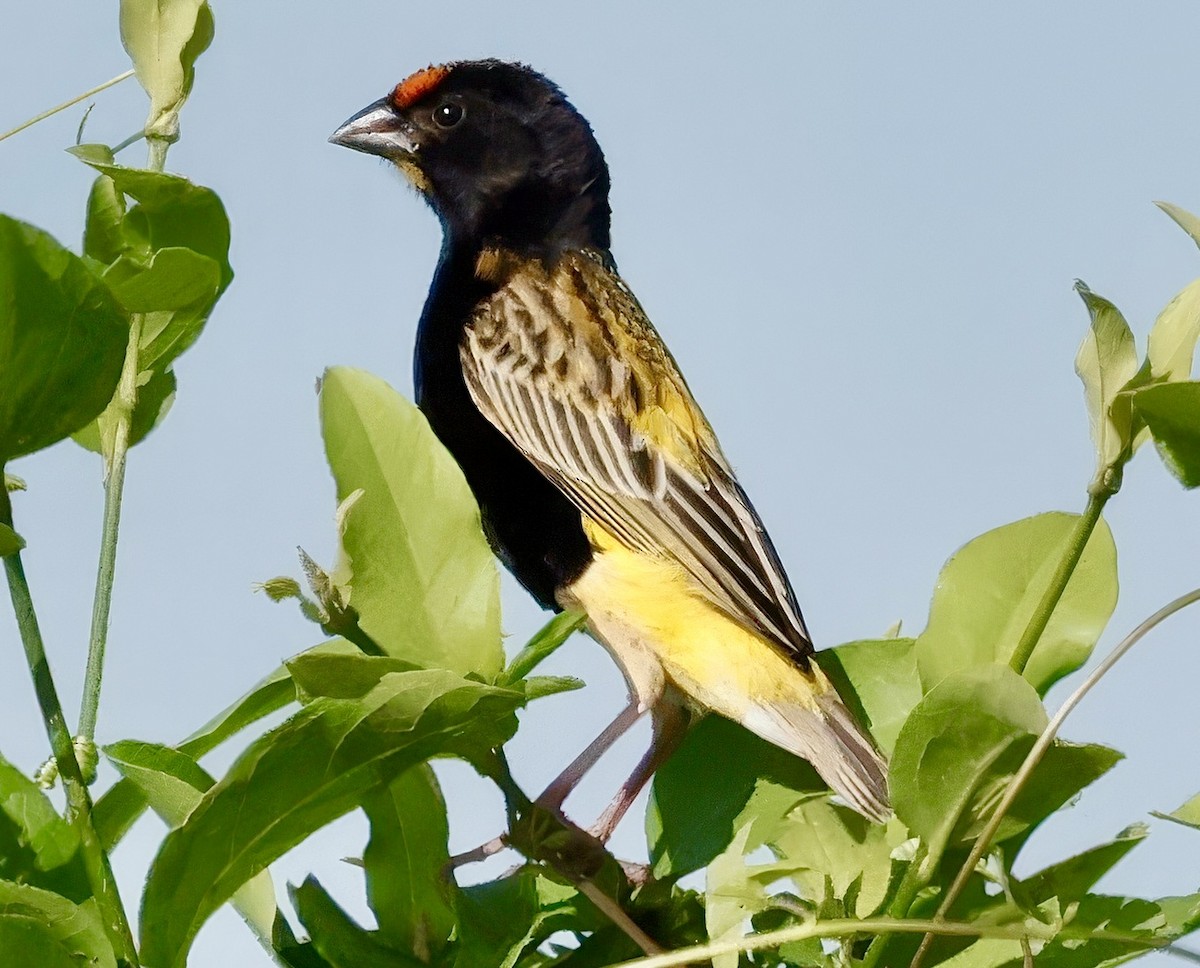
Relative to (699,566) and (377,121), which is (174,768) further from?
(377,121)

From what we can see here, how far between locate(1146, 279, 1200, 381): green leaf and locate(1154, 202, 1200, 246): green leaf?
0.12m

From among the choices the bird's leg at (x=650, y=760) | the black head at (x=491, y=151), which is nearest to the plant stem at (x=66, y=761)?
the bird's leg at (x=650, y=760)

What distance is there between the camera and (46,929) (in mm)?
1197

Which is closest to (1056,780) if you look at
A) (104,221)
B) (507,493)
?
(104,221)

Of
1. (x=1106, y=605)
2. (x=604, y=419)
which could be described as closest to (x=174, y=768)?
(x=1106, y=605)

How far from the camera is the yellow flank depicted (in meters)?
2.70

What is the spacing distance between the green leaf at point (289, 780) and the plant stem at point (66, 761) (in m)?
0.03

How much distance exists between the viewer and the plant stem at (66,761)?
4.11 ft

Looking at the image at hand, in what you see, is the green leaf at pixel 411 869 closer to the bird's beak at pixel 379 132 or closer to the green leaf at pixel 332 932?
the green leaf at pixel 332 932

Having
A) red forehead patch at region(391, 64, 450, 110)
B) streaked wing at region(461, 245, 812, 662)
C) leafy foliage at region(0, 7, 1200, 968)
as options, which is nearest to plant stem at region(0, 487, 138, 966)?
leafy foliage at region(0, 7, 1200, 968)

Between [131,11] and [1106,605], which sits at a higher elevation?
[131,11]

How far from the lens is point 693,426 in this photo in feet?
11.4

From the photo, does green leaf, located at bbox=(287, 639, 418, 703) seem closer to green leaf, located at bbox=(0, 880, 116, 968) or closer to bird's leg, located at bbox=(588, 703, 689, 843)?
green leaf, located at bbox=(0, 880, 116, 968)

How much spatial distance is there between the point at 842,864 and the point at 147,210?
38.4 inches
